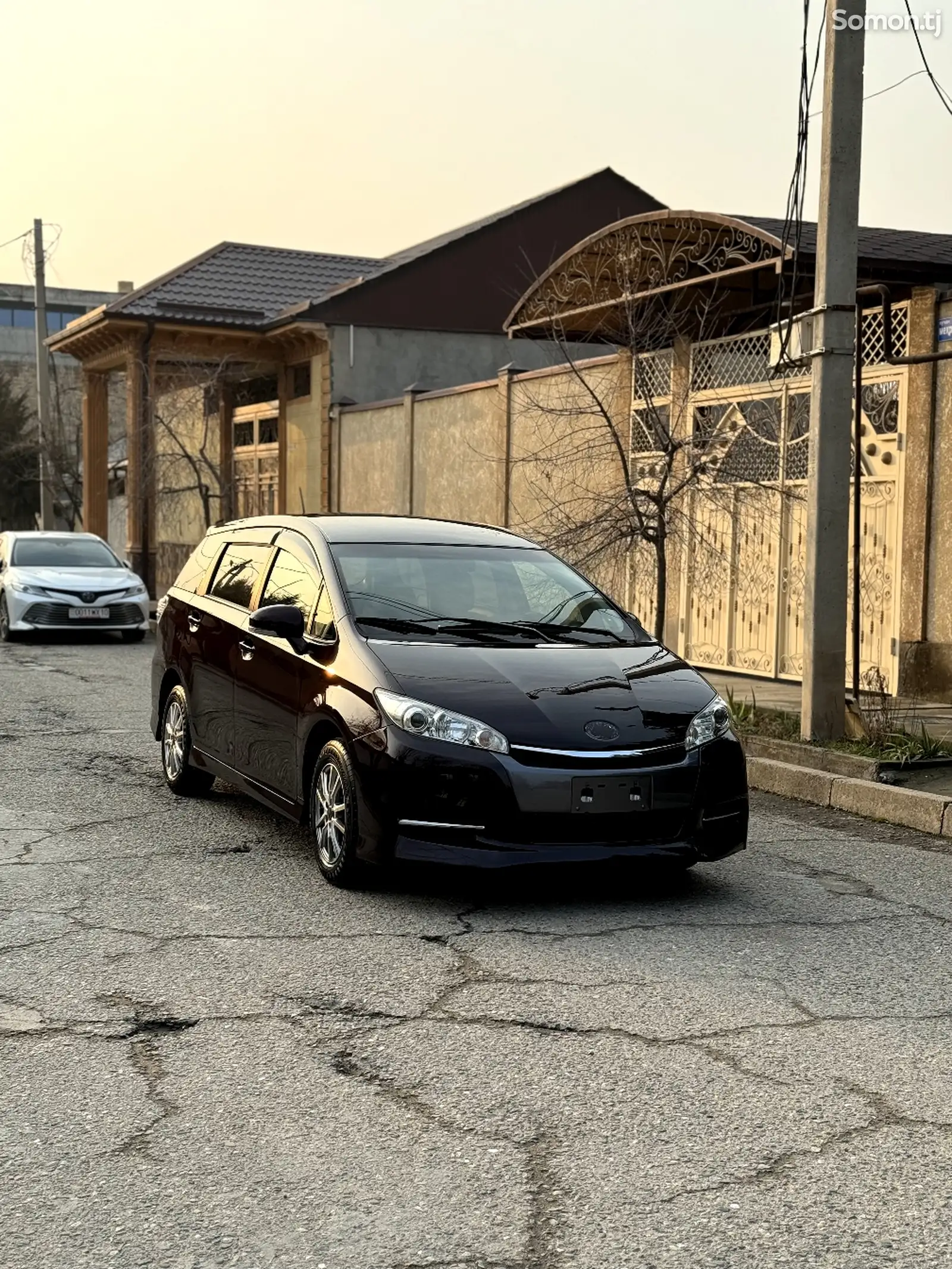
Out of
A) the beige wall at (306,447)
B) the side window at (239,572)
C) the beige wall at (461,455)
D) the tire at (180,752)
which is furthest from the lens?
the beige wall at (306,447)

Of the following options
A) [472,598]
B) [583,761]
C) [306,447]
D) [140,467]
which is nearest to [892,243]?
[472,598]

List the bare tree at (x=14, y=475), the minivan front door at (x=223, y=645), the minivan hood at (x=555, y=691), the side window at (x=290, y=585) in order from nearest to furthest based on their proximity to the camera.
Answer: the minivan hood at (x=555, y=691), the side window at (x=290, y=585), the minivan front door at (x=223, y=645), the bare tree at (x=14, y=475)

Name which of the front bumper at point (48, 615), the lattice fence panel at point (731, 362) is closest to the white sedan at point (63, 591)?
the front bumper at point (48, 615)

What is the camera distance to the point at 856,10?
9961 millimetres

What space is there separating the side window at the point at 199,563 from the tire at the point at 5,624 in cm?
1120

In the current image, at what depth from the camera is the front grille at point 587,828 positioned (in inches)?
248

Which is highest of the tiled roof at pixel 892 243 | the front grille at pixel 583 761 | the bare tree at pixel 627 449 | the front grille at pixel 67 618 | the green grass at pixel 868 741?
the tiled roof at pixel 892 243

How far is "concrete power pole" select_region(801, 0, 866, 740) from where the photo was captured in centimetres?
1005

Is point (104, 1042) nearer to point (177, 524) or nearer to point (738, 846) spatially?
point (738, 846)

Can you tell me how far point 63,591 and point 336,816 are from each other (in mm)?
14052

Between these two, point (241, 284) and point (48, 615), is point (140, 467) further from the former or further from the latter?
point (48, 615)

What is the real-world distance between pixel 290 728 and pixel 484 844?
4.67 ft

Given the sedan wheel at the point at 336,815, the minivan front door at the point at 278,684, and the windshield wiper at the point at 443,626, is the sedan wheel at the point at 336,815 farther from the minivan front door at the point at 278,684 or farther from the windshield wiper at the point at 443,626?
the windshield wiper at the point at 443,626

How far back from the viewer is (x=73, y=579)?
66.8 ft
